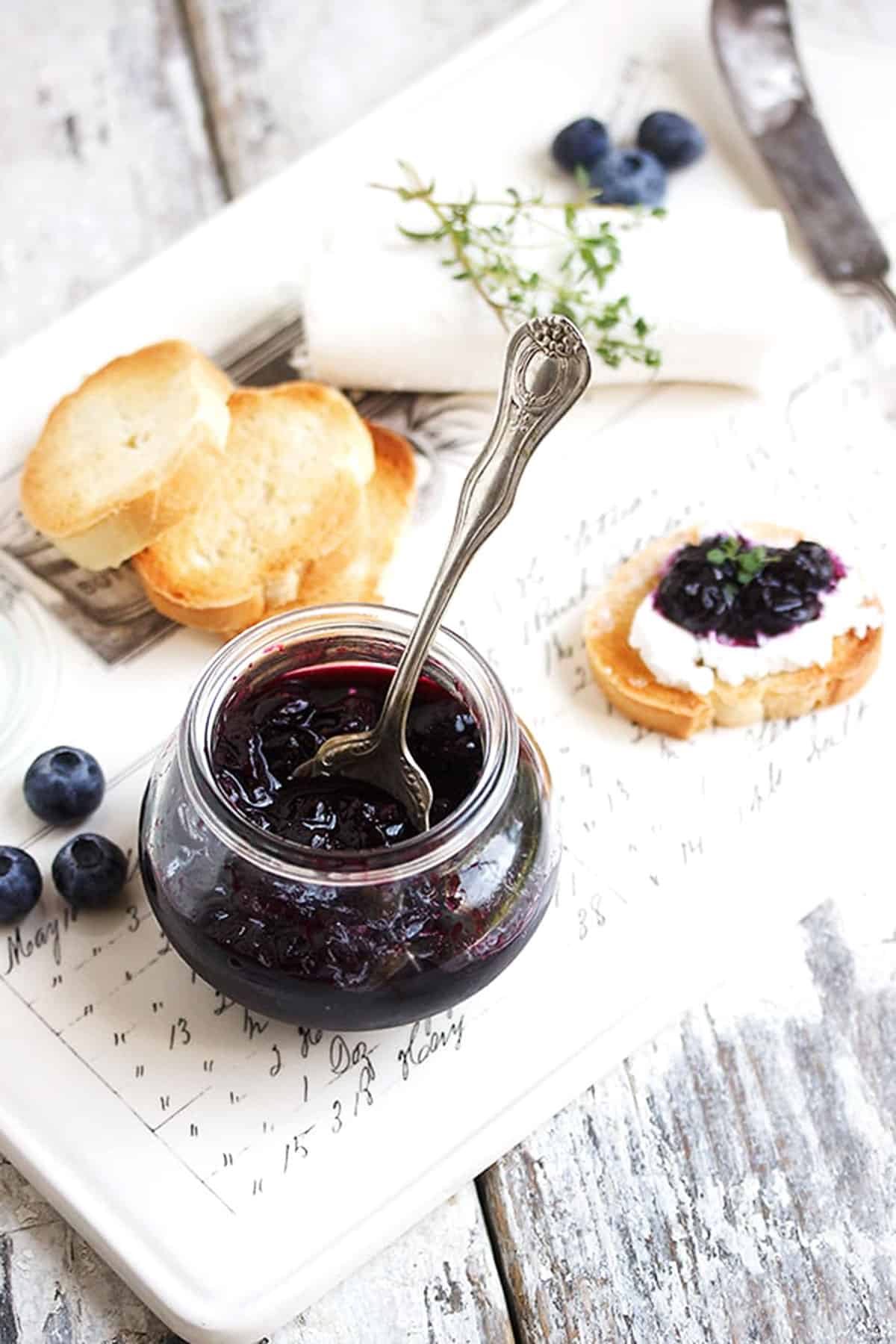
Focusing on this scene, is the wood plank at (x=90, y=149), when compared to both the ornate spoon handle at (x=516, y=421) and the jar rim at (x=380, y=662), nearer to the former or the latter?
the jar rim at (x=380, y=662)

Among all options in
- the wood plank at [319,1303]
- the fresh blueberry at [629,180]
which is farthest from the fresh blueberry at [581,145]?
the wood plank at [319,1303]

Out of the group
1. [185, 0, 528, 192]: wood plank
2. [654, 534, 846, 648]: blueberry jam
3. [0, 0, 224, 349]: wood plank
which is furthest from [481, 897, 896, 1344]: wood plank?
[185, 0, 528, 192]: wood plank

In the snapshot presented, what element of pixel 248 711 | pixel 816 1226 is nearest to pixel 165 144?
pixel 248 711

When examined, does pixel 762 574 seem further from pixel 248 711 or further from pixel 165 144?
pixel 165 144

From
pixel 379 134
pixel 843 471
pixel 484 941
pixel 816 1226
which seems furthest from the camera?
pixel 379 134

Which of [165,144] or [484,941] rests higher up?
[165,144]

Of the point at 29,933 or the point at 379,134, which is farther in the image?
the point at 379,134

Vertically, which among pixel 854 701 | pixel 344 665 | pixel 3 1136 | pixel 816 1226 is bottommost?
pixel 816 1226
